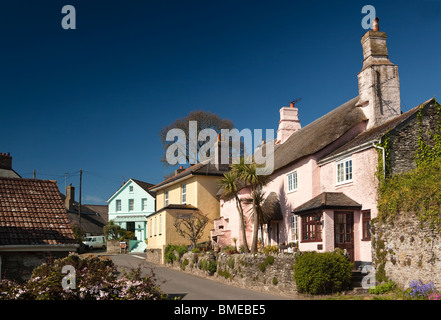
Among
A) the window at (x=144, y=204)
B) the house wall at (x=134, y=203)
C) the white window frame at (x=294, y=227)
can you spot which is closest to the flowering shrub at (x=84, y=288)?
the white window frame at (x=294, y=227)

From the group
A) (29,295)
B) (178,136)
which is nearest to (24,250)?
(29,295)

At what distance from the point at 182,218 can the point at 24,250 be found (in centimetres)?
2088

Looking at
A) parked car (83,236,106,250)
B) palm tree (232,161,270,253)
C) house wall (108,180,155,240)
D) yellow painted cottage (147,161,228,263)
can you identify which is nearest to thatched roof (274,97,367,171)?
palm tree (232,161,270,253)

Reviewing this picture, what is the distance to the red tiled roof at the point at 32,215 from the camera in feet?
48.9

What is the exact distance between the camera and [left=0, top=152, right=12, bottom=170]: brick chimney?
41.0m

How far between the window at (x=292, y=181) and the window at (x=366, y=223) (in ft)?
19.5

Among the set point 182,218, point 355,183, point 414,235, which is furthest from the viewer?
point 182,218

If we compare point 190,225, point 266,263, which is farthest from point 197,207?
point 266,263

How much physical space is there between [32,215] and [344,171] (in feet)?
44.9

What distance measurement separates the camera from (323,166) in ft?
77.6

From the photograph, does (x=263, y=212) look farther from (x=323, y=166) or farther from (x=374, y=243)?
(x=374, y=243)

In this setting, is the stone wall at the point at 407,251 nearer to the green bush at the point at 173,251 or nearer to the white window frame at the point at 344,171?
the white window frame at the point at 344,171

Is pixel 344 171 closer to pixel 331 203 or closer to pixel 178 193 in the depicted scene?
pixel 331 203
